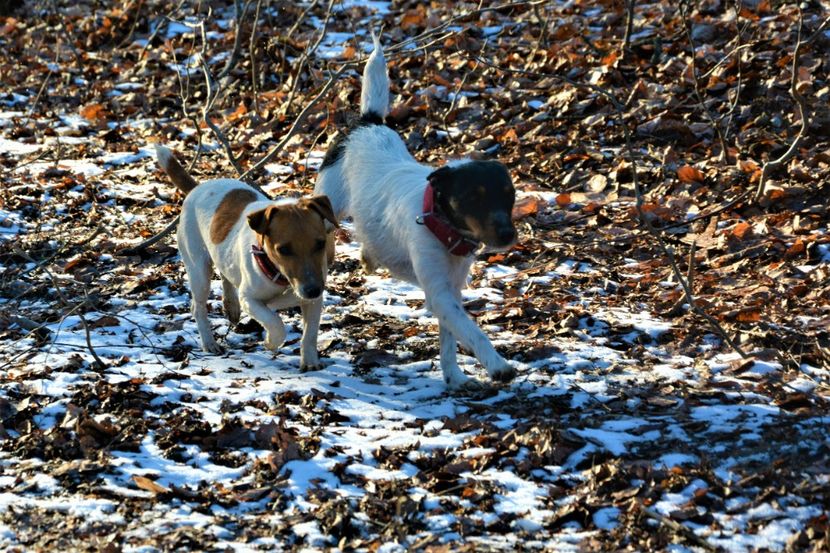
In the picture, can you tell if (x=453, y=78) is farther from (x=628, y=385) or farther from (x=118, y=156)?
(x=628, y=385)

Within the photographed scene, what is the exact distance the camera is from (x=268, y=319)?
607 centimetres

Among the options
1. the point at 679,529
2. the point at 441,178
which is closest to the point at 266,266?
the point at 441,178

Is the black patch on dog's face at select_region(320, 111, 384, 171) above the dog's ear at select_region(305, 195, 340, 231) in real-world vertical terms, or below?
above

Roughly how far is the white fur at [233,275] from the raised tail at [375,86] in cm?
99

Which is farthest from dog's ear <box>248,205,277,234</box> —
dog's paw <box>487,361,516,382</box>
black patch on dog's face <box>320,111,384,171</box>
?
dog's paw <box>487,361,516,382</box>

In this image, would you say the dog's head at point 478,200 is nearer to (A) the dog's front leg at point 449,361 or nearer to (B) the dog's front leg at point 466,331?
(B) the dog's front leg at point 466,331

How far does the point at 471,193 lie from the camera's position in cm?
554

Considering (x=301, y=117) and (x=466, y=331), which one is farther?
(x=301, y=117)

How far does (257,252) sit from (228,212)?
0.77 m

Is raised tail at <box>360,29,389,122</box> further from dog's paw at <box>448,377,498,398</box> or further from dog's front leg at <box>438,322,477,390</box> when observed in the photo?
dog's paw at <box>448,377,498,398</box>

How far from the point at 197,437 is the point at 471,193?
1.93 metres

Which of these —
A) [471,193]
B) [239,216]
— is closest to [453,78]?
[239,216]

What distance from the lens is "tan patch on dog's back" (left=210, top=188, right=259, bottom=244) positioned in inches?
258

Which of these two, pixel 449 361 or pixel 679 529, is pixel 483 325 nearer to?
pixel 449 361
